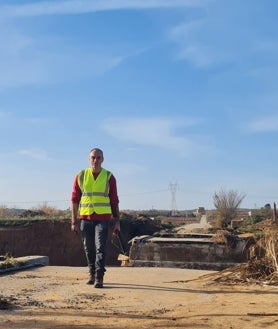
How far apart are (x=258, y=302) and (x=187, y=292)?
123 centimetres

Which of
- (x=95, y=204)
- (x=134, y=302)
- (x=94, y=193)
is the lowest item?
(x=134, y=302)

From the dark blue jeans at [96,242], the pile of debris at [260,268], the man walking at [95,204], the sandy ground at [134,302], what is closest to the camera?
the sandy ground at [134,302]

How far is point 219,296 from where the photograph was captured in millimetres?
6832

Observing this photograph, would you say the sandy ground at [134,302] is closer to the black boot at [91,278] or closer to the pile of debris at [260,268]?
the black boot at [91,278]

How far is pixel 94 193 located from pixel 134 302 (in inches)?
86.1

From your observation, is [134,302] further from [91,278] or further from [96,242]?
[91,278]

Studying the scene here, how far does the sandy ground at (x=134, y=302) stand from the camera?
5.18m

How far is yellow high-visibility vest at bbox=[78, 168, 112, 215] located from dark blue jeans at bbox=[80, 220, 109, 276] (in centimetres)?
19

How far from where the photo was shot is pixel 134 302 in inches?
251

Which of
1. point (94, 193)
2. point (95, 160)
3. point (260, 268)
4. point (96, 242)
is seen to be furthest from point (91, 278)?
point (260, 268)

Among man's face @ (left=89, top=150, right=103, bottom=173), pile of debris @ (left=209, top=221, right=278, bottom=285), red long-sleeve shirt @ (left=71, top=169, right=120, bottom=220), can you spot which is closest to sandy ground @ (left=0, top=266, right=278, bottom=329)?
pile of debris @ (left=209, top=221, right=278, bottom=285)

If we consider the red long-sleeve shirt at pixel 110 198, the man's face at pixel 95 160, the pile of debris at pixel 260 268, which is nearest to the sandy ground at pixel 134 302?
the pile of debris at pixel 260 268

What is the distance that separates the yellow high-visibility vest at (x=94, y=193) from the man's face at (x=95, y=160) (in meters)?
0.11

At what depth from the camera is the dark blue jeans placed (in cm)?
773
